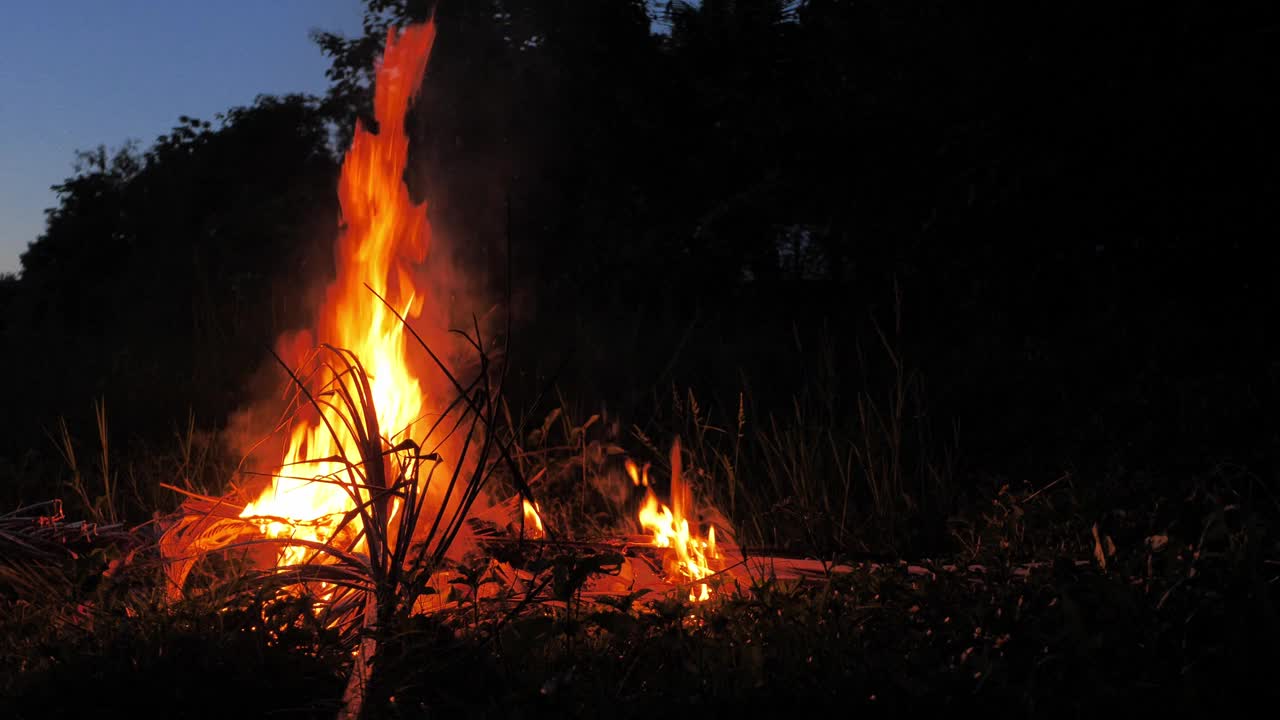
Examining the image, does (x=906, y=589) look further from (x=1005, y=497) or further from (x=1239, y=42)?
(x=1239, y=42)

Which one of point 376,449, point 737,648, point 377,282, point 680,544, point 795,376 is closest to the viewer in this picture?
point 737,648

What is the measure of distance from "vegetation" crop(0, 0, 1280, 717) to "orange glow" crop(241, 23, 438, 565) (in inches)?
11.9

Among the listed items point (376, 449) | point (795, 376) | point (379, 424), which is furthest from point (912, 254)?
point (376, 449)

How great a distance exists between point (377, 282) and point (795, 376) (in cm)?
378

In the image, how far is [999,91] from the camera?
6.83 m

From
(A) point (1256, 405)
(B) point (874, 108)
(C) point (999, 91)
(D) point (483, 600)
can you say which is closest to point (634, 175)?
(B) point (874, 108)

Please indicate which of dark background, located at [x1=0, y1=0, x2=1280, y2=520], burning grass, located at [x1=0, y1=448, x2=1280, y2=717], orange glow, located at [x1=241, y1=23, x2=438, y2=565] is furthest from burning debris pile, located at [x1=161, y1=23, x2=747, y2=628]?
dark background, located at [x1=0, y1=0, x2=1280, y2=520]

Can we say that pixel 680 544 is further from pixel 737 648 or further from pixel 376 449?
pixel 376 449

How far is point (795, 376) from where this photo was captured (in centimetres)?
663

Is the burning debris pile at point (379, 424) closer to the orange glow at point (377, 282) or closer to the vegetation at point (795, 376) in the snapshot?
the orange glow at point (377, 282)

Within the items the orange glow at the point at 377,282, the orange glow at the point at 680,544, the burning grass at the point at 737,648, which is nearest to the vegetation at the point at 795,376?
the burning grass at the point at 737,648

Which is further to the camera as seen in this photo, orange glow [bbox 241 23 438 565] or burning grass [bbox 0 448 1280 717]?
orange glow [bbox 241 23 438 565]

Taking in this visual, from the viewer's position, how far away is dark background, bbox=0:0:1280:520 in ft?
18.7

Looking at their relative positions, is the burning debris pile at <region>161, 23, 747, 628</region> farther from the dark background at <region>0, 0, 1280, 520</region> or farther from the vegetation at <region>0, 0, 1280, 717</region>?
the dark background at <region>0, 0, 1280, 520</region>
